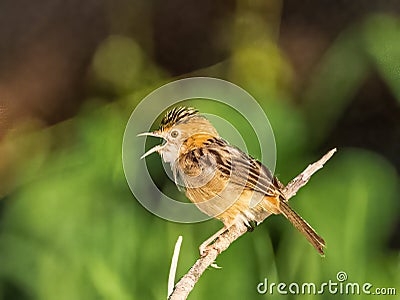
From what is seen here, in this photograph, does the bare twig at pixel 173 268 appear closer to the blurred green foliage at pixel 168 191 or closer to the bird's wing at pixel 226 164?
the blurred green foliage at pixel 168 191

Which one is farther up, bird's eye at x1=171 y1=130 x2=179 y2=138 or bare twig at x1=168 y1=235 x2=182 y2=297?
bird's eye at x1=171 y1=130 x2=179 y2=138

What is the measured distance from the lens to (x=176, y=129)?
1.30 meters

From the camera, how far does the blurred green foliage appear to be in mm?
1287

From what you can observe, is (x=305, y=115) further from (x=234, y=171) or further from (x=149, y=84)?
(x=149, y=84)

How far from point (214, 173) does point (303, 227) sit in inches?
9.6

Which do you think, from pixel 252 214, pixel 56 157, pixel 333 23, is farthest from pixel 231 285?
pixel 333 23

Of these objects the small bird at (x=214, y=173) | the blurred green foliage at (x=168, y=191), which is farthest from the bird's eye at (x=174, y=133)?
the blurred green foliage at (x=168, y=191)

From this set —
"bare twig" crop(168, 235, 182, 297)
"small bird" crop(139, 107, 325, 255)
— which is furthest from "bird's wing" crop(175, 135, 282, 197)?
"bare twig" crop(168, 235, 182, 297)

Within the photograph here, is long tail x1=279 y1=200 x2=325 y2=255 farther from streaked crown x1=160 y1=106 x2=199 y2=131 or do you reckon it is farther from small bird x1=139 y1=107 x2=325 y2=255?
streaked crown x1=160 y1=106 x2=199 y2=131

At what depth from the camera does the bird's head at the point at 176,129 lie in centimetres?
130

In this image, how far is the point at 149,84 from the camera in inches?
51.4

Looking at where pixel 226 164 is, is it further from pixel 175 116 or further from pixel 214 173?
pixel 175 116

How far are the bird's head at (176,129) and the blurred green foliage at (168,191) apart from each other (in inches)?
2.8

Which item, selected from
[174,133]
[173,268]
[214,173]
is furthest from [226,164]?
[173,268]
